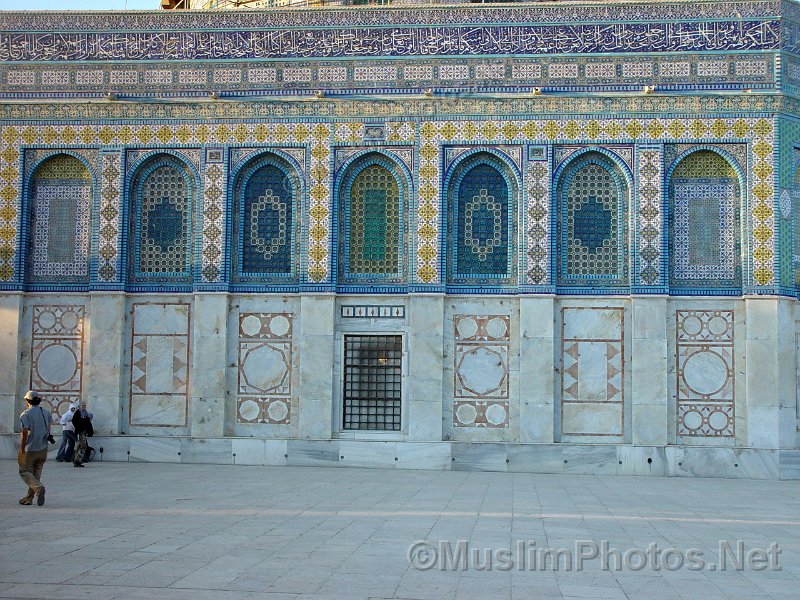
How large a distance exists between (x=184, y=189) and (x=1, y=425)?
237 inches

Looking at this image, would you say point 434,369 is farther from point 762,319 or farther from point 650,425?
point 762,319

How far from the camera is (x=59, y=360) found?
2159 cm

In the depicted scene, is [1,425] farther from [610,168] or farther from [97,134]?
[610,168]

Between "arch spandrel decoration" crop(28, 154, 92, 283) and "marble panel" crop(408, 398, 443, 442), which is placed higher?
"arch spandrel decoration" crop(28, 154, 92, 283)

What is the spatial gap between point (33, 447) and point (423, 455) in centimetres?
858

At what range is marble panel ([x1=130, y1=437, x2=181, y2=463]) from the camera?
21047 mm

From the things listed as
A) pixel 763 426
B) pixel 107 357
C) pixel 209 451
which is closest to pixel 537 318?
pixel 763 426

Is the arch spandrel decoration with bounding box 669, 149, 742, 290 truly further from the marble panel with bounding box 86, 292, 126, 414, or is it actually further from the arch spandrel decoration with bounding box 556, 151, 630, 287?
the marble panel with bounding box 86, 292, 126, 414

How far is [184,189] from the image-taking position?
862 inches

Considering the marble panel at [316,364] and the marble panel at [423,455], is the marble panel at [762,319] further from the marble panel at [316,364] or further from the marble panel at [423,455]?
the marble panel at [316,364]

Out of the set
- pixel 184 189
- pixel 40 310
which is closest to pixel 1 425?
pixel 40 310

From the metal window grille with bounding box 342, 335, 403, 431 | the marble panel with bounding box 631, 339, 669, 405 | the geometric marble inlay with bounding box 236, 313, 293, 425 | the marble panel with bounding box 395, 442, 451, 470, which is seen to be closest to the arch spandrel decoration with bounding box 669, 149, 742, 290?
the marble panel with bounding box 631, 339, 669, 405

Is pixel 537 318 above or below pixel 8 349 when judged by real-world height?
above

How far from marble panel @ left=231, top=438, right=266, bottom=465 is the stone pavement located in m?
2.21
